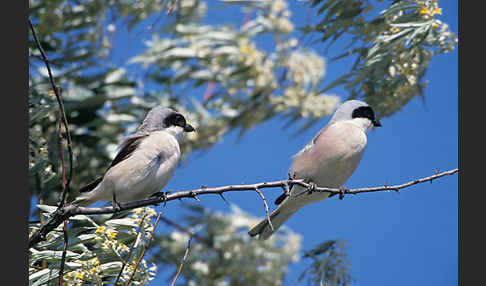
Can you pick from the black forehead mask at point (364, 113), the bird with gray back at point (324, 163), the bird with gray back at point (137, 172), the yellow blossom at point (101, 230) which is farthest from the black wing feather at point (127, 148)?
the black forehead mask at point (364, 113)

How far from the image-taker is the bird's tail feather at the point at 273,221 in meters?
1.87

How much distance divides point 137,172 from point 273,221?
55 cm

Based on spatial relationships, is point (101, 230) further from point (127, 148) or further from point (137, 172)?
point (127, 148)

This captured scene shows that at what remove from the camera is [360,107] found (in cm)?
199

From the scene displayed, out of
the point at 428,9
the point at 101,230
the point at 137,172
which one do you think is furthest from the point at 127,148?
the point at 428,9

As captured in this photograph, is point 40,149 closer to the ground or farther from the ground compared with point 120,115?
closer to the ground

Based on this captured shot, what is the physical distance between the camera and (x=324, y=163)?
1.81 meters

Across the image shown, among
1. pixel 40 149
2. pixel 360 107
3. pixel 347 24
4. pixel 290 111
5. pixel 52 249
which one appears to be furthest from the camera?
pixel 290 111

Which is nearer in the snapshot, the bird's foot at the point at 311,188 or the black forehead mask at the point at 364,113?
the bird's foot at the point at 311,188

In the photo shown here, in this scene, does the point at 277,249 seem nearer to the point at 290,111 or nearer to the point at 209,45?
the point at 290,111

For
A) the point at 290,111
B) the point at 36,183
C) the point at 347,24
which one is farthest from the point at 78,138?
the point at 347,24

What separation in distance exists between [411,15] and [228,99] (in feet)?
3.87

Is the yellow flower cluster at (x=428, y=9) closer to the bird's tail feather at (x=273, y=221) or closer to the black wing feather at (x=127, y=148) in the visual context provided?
the bird's tail feather at (x=273, y=221)

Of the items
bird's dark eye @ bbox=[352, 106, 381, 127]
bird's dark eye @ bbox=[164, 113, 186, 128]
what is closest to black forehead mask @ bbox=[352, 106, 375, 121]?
bird's dark eye @ bbox=[352, 106, 381, 127]
